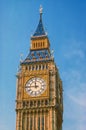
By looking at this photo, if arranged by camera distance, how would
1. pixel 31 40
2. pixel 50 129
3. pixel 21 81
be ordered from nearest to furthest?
pixel 50 129
pixel 21 81
pixel 31 40

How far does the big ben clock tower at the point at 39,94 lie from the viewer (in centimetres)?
7250

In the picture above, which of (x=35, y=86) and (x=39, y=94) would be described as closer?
(x=39, y=94)

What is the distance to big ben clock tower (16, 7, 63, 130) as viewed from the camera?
72.5 m

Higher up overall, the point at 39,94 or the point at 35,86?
the point at 35,86

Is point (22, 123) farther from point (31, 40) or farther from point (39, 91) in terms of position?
point (31, 40)

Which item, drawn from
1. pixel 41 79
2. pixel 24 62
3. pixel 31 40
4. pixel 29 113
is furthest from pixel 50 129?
pixel 31 40

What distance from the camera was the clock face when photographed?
245 ft

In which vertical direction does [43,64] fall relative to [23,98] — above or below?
above

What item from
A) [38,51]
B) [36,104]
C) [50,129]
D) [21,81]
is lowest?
[50,129]

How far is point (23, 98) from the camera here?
7462 centimetres

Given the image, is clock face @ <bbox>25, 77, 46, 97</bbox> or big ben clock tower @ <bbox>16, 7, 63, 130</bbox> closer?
big ben clock tower @ <bbox>16, 7, 63, 130</bbox>

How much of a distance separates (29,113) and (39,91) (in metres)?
4.33

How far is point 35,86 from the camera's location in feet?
248

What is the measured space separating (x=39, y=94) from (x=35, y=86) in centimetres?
195
